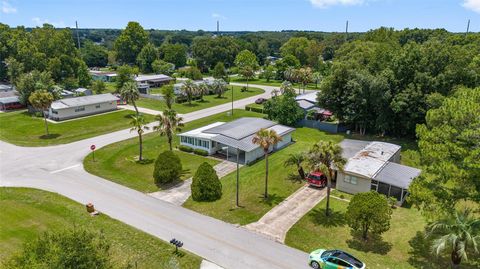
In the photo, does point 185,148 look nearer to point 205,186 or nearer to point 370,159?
point 205,186

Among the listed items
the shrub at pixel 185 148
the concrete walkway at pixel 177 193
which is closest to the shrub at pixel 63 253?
the concrete walkway at pixel 177 193

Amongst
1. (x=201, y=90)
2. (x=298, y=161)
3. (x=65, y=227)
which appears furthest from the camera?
(x=201, y=90)

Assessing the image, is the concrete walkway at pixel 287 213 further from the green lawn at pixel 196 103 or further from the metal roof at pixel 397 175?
the green lawn at pixel 196 103

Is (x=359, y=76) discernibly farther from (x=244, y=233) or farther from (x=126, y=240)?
(x=126, y=240)

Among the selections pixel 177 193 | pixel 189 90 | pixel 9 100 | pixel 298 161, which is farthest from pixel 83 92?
pixel 298 161

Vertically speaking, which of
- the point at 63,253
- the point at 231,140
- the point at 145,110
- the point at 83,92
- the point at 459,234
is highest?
the point at 63,253

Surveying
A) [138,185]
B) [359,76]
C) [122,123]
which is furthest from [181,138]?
[359,76]

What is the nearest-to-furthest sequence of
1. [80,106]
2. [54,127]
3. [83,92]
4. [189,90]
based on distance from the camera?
[54,127] < [80,106] < [189,90] < [83,92]
